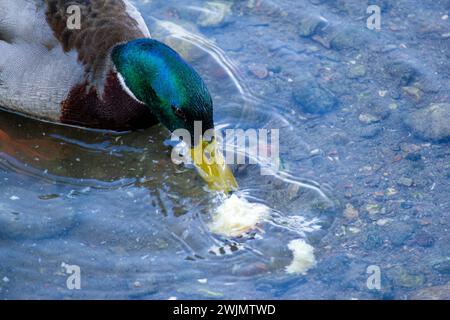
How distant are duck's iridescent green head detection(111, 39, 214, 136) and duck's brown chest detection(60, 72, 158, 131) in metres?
0.09

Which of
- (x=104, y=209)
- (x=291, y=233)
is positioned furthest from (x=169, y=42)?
(x=291, y=233)

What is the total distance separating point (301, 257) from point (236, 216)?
20.1 inches

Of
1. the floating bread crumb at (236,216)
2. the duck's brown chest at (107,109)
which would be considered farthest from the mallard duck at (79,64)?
the floating bread crumb at (236,216)

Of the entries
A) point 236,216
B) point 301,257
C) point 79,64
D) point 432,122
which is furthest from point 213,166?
point 432,122

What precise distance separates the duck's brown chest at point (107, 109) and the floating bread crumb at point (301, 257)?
149 cm

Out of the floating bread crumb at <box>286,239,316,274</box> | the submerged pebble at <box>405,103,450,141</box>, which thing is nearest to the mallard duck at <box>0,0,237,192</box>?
the floating bread crumb at <box>286,239,316,274</box>

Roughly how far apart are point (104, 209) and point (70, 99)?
880 millimetres

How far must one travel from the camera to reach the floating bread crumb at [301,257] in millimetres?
4539

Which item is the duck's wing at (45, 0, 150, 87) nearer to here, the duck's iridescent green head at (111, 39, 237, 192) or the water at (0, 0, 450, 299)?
the duck's iridescent green head at (111, 39, 237, 192)

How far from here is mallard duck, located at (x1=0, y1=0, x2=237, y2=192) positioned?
530cm

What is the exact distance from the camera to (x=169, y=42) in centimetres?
627

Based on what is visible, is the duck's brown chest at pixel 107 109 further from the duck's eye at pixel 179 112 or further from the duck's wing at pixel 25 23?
the duck's eye at pixel 179 112

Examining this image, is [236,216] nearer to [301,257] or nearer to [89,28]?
[301,257]
